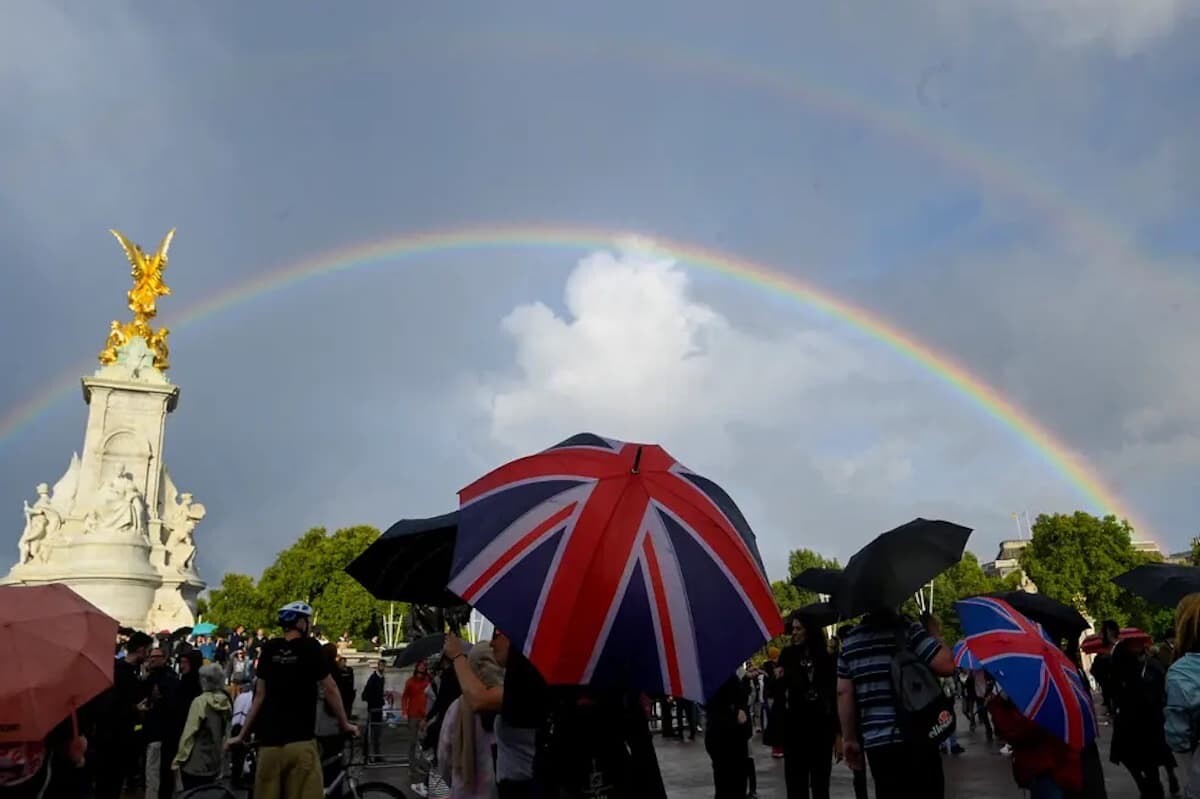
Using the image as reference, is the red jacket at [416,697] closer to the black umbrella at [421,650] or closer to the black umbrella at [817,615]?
the black umbrella at [421,650]

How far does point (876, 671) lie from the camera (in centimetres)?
523

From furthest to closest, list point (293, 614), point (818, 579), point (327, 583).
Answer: point (327, 583) < point (818, 579) < point (293, 614)

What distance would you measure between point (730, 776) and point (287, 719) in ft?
12.3

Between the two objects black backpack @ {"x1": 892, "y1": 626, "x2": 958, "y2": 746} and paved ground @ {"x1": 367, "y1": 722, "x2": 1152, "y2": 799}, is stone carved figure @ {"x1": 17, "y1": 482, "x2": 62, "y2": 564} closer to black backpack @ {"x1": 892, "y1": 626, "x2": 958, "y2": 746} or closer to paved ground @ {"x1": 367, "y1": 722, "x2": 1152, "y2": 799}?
paved ground @ {"x1": 367, "y1": 722, "x2": 1152, "y2": 799}

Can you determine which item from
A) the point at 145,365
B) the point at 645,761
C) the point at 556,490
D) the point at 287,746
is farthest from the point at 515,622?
the point at 145,365

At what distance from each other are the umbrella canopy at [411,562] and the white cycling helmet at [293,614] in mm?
942

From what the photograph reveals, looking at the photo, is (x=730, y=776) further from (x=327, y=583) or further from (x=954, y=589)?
(x=954, y=589)

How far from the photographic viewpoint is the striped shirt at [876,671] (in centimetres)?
512

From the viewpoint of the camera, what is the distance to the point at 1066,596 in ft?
197

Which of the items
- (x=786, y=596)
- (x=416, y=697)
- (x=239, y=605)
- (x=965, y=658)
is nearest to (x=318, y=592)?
(x=239, y=605)

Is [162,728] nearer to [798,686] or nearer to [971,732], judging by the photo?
[798,686]

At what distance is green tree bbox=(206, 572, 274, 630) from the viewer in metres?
82.2

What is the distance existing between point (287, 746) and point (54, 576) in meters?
39.4

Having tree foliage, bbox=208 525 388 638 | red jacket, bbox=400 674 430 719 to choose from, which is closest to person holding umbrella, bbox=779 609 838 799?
red jacket, bbox=400 674 430 719
